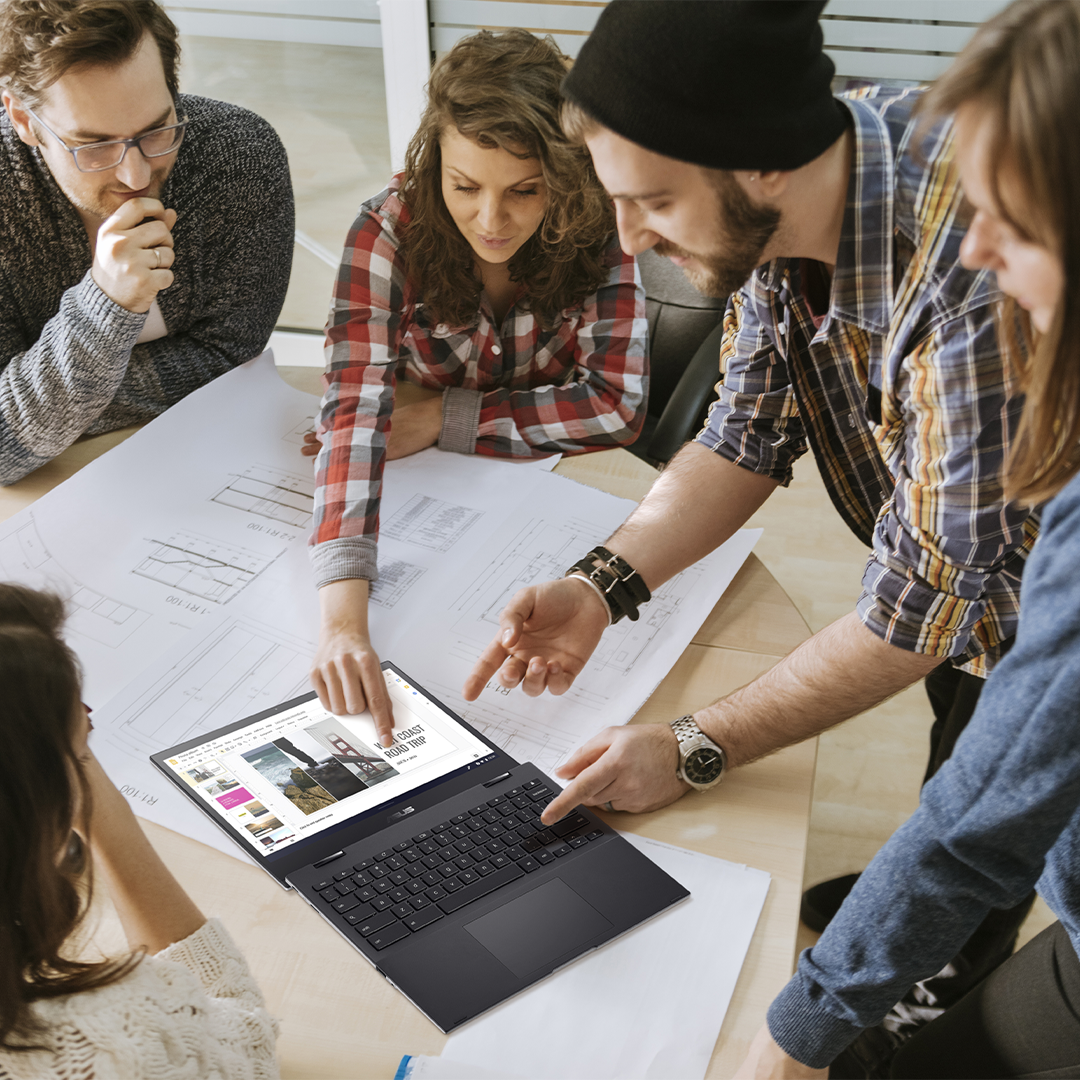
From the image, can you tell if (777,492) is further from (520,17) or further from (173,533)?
(173,533)

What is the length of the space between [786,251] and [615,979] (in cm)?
71

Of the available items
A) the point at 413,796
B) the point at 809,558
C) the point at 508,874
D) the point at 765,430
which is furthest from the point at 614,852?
the point at 809,558

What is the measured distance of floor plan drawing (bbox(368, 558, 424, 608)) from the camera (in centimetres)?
127

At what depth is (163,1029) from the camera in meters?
0.66

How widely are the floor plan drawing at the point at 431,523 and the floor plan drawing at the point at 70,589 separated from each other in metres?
0.35

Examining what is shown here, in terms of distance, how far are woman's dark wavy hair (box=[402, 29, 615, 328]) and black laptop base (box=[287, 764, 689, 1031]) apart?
835 millimetres

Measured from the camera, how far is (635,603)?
46.9 inches

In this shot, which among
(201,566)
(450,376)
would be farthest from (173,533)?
(450,376)

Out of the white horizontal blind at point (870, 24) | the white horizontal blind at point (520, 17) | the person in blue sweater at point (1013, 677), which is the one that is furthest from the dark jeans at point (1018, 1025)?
the white horizontal blind at point (520, 17)

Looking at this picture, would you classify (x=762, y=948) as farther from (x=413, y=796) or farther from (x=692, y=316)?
(x=692, y=316)

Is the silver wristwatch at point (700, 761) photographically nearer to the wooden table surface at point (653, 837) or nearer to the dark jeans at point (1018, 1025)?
the wooden table surface at point (653, 837)

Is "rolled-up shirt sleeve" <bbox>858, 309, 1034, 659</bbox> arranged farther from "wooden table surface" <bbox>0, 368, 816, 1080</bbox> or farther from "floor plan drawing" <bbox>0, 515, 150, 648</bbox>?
"floor plan drawing" <bbox>0, 515, 150, 648</bbox>

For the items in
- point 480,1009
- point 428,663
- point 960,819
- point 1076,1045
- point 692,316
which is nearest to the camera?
point 960,819

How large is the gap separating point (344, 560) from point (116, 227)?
2.08 ft
